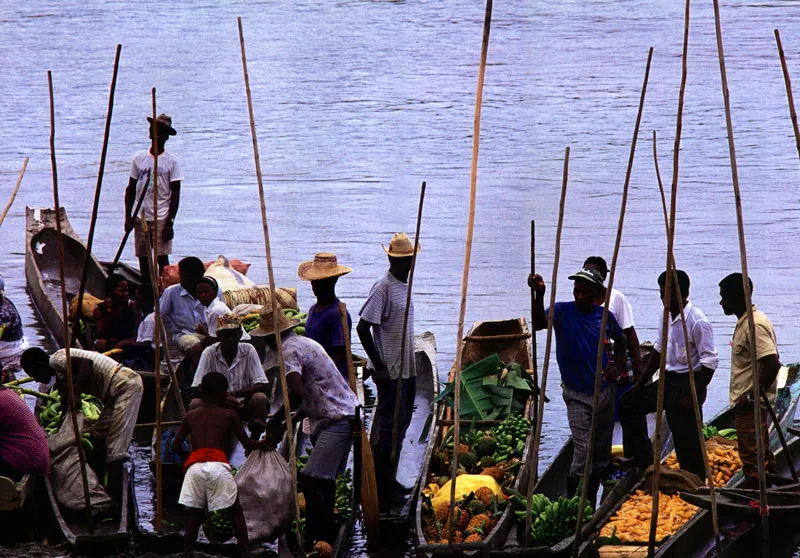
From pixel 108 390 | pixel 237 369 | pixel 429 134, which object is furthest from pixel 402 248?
pixel 429 134

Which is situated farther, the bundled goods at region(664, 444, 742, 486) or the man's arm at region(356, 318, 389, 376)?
the bundled goods at region(664, 444, 742, 486)

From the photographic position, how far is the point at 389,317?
7.33m

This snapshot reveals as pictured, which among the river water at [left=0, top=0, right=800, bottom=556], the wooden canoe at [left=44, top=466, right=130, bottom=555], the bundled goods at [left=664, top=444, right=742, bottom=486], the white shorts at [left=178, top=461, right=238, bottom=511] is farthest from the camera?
the river water at [left=0, top=0, right=800, bottom=556]

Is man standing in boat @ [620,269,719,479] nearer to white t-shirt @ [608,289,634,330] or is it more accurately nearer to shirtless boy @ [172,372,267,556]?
white t-shirt @ [608,289,634,330]

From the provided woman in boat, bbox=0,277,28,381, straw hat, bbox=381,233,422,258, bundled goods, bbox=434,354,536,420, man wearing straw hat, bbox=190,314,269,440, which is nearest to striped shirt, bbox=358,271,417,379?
straw hat, bbox=381,233,422,258

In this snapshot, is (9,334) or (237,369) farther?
(9,334)

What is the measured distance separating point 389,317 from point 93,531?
6.34 ft

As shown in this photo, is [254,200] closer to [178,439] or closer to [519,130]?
[519,130]

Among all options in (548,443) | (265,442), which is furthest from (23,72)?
(265,442)

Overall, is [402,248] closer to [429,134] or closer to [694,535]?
[694,535]

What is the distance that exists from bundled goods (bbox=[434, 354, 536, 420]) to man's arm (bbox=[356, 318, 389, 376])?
3.49 ft

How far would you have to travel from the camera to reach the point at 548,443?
880cm

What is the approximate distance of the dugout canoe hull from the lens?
10.8 metres

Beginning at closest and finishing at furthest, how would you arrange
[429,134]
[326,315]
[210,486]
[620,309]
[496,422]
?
[210,486] → [326,315] → [620,309] → [496,422] → [429,134]
